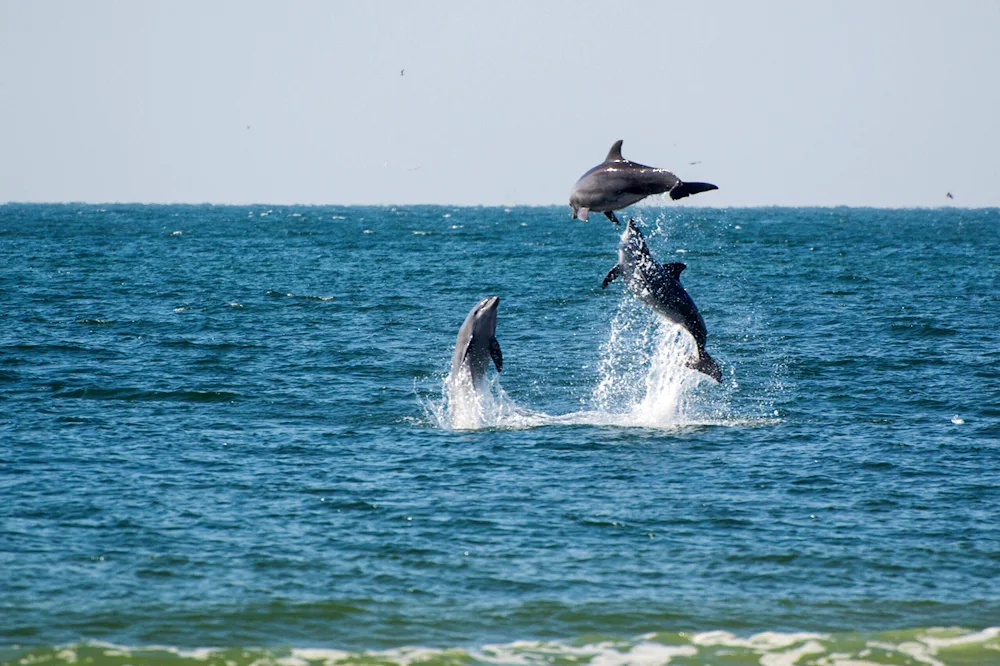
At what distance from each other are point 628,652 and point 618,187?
738 cm

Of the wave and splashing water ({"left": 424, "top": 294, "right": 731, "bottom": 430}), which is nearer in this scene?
the wave

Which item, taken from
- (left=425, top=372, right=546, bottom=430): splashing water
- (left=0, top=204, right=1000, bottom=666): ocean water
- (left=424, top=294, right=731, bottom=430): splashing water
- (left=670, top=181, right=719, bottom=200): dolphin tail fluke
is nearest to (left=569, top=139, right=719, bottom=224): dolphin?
(left=670, top=181, right=719, bottom=200): dolphin tail fluke

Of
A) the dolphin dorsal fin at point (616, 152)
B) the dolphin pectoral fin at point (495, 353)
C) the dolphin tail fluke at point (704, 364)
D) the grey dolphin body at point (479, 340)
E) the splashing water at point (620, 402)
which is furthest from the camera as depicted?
the splashing water at point (620, 402)

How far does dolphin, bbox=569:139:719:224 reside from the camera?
59.2 feet

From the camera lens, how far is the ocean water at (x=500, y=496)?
559 inches

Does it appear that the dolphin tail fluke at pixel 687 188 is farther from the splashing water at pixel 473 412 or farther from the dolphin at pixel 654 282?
the splashing water at pixel 473 412

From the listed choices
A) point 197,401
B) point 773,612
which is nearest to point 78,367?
point 197,401

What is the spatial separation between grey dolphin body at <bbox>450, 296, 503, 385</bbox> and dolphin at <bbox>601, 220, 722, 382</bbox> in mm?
2891

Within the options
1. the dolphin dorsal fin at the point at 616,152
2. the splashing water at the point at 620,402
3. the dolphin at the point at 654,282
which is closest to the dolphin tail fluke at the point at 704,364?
the dolphin at the point at 654,282

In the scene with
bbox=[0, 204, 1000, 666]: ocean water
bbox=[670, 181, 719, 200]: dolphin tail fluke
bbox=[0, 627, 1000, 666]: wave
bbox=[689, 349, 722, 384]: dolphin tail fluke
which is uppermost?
bbox=[670, 181, 719, 200]: dolphin tail fluke

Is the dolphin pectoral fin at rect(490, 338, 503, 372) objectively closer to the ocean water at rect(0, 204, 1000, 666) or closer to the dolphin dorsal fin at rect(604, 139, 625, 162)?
the ocean water at rect(0, 204, 1000, 666)

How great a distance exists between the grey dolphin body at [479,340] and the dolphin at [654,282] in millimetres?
2891

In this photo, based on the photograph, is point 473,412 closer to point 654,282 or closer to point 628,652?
point 654,282

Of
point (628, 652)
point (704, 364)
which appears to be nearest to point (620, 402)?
point (704, 364)
